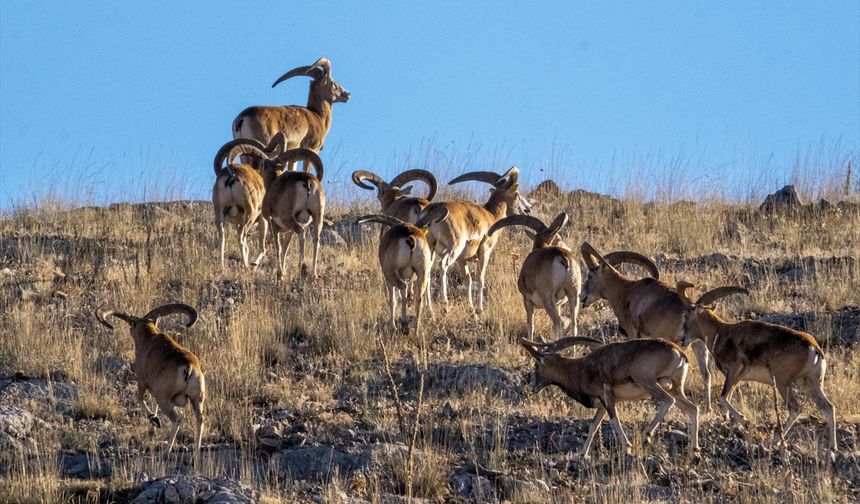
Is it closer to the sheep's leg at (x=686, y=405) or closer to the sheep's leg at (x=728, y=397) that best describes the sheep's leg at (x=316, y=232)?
the sheep's leg at (x=728, y=397)

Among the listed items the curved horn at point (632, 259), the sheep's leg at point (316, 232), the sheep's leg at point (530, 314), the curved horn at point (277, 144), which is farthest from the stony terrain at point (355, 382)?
the curved horn at point (277, 144)

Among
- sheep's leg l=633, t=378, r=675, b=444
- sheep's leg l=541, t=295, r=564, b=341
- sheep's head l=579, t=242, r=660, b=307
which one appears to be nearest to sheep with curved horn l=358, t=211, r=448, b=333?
sheep's leg l=541, t=295, r=564, b=341

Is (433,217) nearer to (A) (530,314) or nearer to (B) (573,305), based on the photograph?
(A) (530,314)

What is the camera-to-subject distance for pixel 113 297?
19578mm

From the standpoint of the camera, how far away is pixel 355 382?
653 inches

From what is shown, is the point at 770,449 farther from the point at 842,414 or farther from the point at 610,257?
the point at 610,257

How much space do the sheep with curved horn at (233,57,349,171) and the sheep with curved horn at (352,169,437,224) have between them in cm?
141

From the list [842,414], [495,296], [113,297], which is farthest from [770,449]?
[113,297]

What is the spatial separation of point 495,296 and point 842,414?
227 inches

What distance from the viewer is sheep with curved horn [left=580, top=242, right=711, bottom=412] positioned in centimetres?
1559

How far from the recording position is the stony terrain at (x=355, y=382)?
13.2 meters

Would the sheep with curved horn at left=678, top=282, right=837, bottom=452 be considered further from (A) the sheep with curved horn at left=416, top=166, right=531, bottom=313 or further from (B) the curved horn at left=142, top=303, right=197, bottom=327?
(A) the sheep with curved horn at left=416, top=166, right=531, bottom=313

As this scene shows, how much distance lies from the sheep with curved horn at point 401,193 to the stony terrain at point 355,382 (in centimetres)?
76

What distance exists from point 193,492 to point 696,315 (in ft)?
17.8
